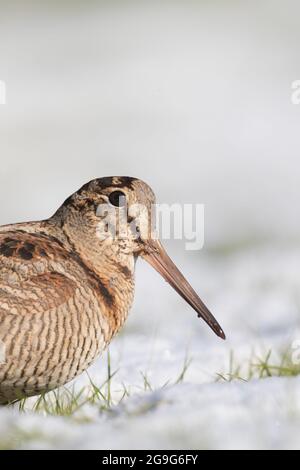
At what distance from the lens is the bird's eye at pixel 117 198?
5461 mm

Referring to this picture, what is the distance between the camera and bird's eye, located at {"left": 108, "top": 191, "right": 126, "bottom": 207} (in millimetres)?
5461

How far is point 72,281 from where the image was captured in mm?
5184

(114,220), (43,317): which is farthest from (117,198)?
(43,317)

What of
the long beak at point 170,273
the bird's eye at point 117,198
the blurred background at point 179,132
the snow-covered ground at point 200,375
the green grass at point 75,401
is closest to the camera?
the snow-covered ground at point 200,375

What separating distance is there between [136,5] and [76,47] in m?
2.62

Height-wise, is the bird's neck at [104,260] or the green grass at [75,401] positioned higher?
the bird's neck at [104,260]

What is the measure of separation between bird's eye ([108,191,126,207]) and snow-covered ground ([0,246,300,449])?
83 centimetres

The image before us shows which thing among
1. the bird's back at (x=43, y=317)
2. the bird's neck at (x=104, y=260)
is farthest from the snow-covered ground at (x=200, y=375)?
the bird's neck at (x=104, y=260)

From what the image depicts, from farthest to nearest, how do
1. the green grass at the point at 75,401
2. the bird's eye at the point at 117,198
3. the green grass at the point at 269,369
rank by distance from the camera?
the bird's eye at the point at 117,198, the green grass at the point at 269,369, the green grass at the point at 75,401

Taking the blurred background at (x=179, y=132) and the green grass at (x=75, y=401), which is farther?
the blurred background at (x=179, y=132)

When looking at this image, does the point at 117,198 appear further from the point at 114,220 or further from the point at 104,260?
the point at 104,260

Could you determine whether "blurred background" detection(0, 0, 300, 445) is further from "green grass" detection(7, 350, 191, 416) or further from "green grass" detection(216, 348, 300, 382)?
"green grass" detection(7, 350, 191, 416)

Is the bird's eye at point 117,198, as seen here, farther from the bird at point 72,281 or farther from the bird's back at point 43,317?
the bird's back at point 43,317

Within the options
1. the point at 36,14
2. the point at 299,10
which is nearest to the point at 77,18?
the point at 36,14
